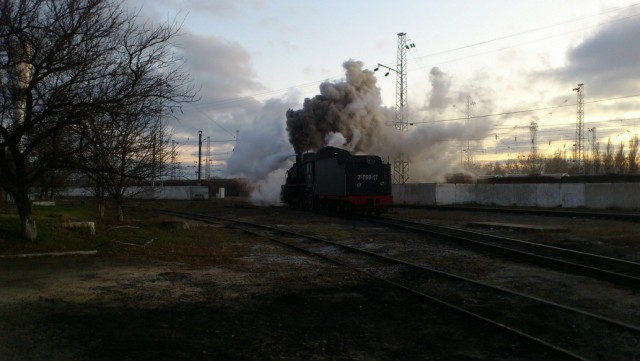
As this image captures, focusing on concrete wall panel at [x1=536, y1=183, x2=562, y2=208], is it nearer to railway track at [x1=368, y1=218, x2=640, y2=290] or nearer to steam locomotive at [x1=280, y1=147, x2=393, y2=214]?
steam locomotive at [x1=280, y1=147, x2=393, y2=214]

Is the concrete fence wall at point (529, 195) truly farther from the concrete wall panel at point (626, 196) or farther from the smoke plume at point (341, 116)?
the smoke plume at point (341, 116)

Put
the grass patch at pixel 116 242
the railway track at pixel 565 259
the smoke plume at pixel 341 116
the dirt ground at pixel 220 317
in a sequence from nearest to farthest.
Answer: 1. the dirt ground at pixel 220 317
2. the railway track at pixel 565 259
3. the grass patch at pixel 116 242
4. the smoke plume at pixel 341 116

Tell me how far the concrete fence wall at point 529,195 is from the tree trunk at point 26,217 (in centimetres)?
2765

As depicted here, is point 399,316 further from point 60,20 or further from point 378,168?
point 378,168

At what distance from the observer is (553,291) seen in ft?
29.1

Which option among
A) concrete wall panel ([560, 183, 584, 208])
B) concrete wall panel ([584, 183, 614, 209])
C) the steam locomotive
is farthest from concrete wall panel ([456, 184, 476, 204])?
the steam locomotive

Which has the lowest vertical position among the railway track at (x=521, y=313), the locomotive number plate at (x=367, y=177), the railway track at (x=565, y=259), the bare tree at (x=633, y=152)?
the railway track at (x=521, y=313)

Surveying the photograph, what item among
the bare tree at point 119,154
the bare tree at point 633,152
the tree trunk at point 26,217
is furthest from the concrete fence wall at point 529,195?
the bare tree at point 633,152

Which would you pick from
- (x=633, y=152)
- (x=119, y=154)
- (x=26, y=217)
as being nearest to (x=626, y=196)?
(x=119, y=154)

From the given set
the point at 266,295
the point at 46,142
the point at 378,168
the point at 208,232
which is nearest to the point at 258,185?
the point at 378,168

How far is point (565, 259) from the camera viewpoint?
12.3 m

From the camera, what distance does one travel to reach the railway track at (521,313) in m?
5.79

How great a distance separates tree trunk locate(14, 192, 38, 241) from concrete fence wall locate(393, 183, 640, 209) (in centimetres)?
2765

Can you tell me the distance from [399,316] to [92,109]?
334 inches
